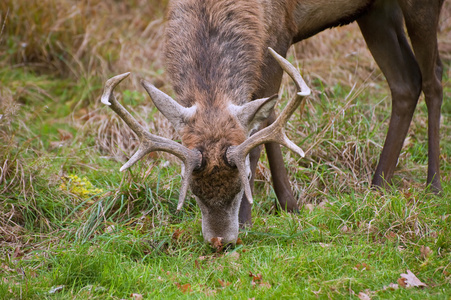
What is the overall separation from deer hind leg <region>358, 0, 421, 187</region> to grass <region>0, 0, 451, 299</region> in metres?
0.35

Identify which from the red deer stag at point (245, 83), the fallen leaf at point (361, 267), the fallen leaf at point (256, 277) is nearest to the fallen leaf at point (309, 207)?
the red deer stag at point (245, 83)

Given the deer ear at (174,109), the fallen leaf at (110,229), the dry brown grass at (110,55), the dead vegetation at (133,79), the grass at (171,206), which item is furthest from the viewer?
the dry brown grass at (110,55)

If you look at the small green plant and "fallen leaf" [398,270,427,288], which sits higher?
"fallen leaf" [398,270,427,288]

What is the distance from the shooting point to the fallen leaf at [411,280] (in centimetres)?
396

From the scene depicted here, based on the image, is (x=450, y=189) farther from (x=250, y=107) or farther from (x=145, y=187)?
(x=145, y=187)

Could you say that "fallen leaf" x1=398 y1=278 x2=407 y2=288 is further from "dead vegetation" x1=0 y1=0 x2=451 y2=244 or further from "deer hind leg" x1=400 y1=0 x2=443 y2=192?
"dead vegetation" x1=0 y1=0 x2=451 y2=244

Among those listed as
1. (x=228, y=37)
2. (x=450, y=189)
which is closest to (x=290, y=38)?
(x=228, y=37)

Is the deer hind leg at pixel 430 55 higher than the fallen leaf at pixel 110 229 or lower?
higher

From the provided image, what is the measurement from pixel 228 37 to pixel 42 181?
215 centimetres

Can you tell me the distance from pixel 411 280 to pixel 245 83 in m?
2.05

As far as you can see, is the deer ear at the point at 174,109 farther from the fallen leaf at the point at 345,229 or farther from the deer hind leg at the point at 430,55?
the deer hind leg at the point at 430,55

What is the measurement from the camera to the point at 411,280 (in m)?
4.02

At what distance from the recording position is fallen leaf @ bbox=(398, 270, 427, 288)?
13.0 feet

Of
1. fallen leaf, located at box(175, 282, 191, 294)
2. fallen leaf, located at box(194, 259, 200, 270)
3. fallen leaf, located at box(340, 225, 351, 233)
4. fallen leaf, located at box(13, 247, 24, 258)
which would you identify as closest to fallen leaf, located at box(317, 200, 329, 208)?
fallen leaf, located at box(340, 225, 351, 233)
